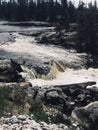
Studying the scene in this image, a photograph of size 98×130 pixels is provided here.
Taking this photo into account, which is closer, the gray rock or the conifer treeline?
the gray rock

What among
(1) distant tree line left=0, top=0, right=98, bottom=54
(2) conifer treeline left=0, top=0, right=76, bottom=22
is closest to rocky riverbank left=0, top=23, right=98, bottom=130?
(1) distant tree line left=0, top=0, right=98, bottom=54

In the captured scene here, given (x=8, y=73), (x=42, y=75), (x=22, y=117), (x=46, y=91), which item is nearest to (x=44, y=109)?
(x=22, y=117)

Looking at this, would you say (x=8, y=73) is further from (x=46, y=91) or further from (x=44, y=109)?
(x=44, y=109)

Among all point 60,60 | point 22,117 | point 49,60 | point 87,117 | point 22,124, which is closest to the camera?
point 22,124

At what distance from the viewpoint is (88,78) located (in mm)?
43062

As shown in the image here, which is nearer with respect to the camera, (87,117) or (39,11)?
(87,117)

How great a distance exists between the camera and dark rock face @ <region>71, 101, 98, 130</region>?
24.5 metres

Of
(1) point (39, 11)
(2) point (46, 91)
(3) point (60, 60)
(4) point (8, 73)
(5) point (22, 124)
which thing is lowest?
(1) point (39, 11)

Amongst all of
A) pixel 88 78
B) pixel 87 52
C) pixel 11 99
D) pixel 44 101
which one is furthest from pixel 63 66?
pixel 11 99

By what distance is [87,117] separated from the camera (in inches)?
989

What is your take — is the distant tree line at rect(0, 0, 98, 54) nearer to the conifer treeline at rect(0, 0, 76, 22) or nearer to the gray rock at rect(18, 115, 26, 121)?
the conifer treeline at rect(0, 0, 76, 22)

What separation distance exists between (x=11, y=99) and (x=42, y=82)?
14744 millimetres

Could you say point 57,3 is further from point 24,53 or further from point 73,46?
point 24,53

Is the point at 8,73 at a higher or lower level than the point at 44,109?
lower
